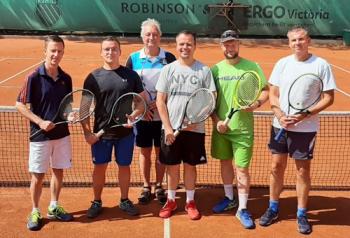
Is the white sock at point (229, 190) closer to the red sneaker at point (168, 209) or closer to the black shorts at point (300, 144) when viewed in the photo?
the red sneaker at point (168, 209)

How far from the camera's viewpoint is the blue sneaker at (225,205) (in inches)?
202

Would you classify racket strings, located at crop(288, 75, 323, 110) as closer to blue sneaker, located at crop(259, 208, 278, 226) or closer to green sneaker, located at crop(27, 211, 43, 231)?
blue sneaker, located at crop(259, 208, 278, 226)

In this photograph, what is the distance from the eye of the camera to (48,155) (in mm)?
4688

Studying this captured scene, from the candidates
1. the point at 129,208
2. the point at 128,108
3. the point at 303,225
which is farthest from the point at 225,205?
the point at 128,108

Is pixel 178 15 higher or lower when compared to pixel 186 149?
higher

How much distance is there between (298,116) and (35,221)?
2863 millimetres

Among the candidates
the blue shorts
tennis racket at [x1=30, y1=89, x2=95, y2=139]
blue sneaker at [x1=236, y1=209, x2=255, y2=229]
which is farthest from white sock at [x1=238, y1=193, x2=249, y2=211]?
tennis racket at [x1=30, y1=89, x2=95, y2=139]

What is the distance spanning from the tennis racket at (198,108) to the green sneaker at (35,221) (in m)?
1.66

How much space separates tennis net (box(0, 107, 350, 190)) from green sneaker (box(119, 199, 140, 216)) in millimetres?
809

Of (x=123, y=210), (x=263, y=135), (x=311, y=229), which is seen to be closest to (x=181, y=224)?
(x=123, y=210)

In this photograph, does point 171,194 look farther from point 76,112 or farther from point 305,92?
point 305,92

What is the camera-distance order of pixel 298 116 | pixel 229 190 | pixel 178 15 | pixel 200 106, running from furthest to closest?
pixel 178 15, pixel 229 190, pixel 200 106, pixel 298 116

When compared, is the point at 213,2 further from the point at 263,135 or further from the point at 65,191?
the point at 65,191

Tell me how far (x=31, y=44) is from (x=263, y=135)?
16.8m
